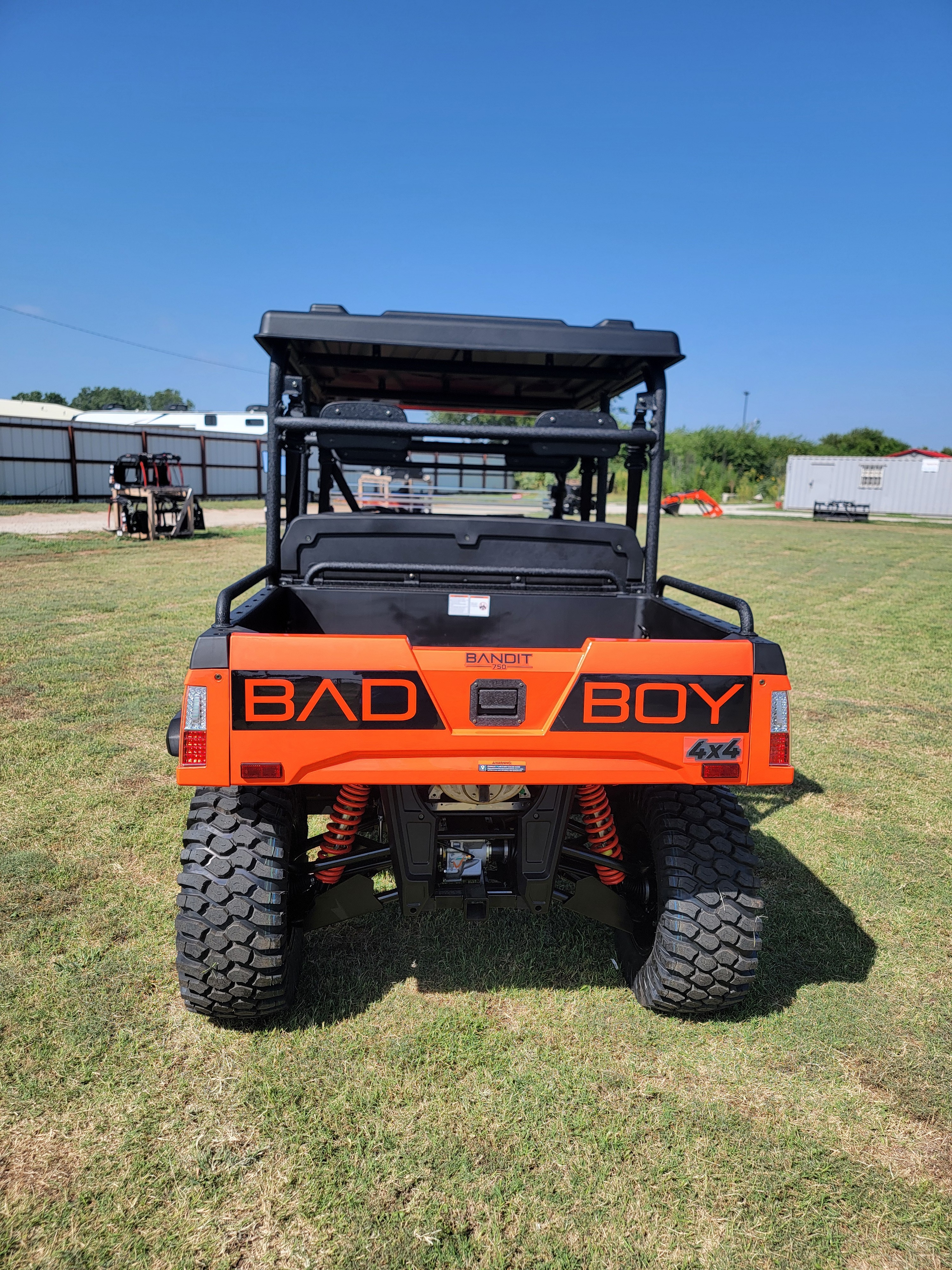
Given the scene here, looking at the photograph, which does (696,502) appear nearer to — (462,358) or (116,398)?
(462,358)

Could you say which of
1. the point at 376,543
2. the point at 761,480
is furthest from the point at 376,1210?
the point at 761,480

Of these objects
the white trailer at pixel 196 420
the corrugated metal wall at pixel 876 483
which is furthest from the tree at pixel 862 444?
the white trailer at pixel 196 420

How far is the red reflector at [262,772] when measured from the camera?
2125 mm

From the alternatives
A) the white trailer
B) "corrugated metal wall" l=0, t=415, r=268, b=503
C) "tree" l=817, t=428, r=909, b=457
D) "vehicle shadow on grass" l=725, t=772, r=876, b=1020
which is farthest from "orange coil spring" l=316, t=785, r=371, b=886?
"tree" l=817, t=428, r=909, b=457

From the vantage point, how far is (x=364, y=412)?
297 cm

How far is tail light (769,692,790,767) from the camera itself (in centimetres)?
225

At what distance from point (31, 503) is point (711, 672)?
2312 centimetres

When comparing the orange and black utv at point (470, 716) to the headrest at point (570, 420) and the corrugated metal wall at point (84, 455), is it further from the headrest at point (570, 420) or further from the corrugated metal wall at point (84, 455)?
the corrugated metal wall at point (84, 455)

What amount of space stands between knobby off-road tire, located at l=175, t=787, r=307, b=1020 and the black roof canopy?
1.54 meters

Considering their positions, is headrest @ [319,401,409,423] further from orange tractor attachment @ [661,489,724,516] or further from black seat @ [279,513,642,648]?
orange tractor attachment @ [661,489,724,516]

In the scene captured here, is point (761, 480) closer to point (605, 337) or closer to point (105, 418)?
point (105, 418)

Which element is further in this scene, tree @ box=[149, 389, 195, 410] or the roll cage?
tree @ box=[149, 389, 195, 410]

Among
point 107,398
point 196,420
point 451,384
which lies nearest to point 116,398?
point 107,398

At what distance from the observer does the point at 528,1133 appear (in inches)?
→ 84.9
